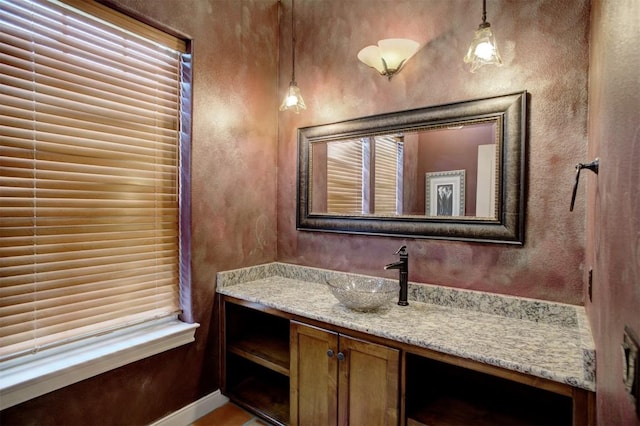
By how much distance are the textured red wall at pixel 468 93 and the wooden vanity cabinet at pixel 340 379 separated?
0.61 m

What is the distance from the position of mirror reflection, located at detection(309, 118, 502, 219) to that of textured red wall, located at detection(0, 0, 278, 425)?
45 centimetres

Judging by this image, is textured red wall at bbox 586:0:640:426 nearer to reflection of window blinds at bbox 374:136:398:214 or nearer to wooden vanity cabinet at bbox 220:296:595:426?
wooden vanity cabinet at bbox 220:296:595:426

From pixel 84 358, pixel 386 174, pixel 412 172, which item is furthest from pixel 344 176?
pixel 84 358

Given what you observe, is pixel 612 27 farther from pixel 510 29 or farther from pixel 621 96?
pixel 510 29

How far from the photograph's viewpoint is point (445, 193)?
1805mm

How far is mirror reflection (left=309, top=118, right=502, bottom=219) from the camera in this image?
1.70m

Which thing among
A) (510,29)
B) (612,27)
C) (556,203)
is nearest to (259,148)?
(510,29)

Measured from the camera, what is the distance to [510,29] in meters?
1.61

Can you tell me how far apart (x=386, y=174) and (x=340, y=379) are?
3.77ft

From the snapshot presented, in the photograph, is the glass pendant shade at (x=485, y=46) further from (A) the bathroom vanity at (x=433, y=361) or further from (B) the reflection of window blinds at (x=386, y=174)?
(A) the bathroom vanity at (x=433, y=361)

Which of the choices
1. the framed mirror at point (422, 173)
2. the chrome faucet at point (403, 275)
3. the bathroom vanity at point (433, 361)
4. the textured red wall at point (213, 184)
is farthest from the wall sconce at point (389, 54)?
the bathroom vanity at point (433, 361)

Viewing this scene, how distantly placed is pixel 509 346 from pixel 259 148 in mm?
1895

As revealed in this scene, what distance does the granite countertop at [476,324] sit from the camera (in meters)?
1.14

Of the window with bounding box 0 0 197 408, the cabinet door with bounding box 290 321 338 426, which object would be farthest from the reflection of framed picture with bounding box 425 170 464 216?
the window with bounding box 0 0 197 408
